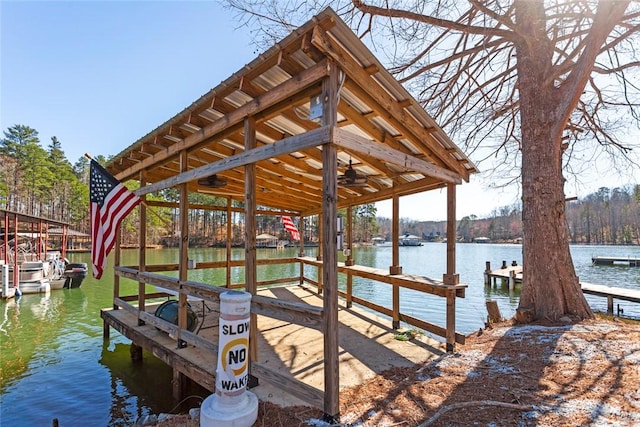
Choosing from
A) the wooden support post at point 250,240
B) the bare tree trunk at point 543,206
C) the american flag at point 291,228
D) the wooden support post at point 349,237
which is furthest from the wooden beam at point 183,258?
the bare tree trunk at point 543,206

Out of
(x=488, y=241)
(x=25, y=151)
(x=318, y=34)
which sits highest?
(x=25, y=151)

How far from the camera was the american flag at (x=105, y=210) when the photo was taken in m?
4.75

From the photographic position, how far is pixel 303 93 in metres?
3.17

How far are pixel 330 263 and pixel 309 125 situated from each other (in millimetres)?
2000

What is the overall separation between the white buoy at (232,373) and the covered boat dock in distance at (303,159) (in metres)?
0.56

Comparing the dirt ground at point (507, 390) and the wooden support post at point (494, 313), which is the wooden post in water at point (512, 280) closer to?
the wooden support post at point (494, 313)

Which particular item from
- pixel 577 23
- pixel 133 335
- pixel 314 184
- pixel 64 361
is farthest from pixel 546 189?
pixel 64 361

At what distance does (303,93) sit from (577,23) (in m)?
6.18

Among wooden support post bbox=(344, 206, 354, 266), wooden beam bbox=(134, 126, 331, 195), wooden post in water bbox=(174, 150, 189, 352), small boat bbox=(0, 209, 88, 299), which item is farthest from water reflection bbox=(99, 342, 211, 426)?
small boat bbox=(0, 209, 88, 299)

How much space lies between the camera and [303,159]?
16.7ft

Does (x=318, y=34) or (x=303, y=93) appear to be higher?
(x=318, y=34)

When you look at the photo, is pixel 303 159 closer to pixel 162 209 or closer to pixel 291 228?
pixel 291 228

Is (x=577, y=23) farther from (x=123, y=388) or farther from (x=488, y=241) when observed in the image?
(x=488, y=241)

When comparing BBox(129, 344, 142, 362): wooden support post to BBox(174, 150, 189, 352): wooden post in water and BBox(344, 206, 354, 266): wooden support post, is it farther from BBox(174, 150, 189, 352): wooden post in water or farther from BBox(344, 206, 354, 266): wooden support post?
BBox(344, 206, 354, 266): wooden support post
